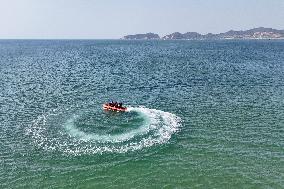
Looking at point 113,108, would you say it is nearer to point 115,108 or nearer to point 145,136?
point 115,108

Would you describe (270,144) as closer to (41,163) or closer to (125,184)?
(125,184)

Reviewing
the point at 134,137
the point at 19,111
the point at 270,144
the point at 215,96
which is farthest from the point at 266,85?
the point at 19,111

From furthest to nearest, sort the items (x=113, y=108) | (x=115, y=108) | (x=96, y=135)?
1. (x=113, y=108)
2. (x=115, y=108)
3. (x=96, y=135)

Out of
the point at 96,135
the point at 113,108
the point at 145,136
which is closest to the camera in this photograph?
the point at 145,136

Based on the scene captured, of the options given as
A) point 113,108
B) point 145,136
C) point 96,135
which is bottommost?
point 96,135

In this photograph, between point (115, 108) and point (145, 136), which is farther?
point (115, 108)

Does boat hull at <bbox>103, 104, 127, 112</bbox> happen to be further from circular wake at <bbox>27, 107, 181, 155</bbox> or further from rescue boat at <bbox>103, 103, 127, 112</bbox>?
circular wake at <bbox>27, 107, 181, 155</bbox>

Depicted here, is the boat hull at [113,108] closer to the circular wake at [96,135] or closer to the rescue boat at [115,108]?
the rescue boat at [115,108]

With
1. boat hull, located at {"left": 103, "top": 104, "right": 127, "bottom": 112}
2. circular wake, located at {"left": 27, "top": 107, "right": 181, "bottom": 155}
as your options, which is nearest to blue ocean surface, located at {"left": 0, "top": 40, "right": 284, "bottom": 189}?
circular wake, located at {"left": 27, "top": 107, "right": 181, "bottom": 155}

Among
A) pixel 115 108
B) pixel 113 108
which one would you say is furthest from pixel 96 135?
pixel 113 108
